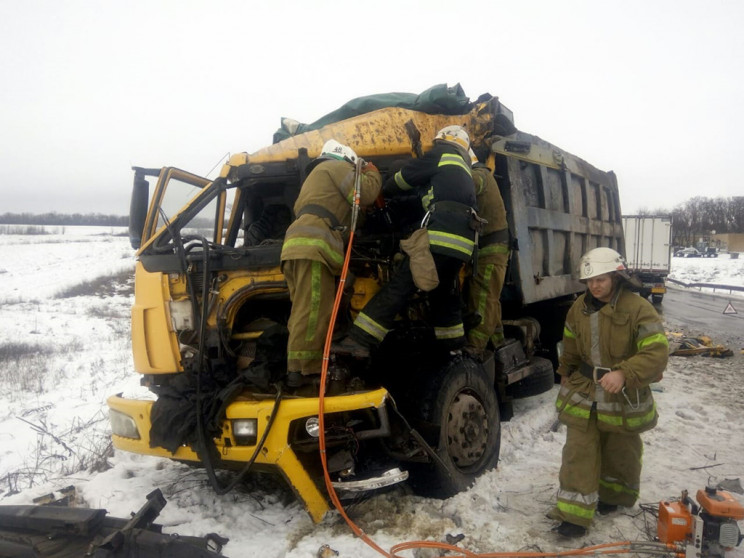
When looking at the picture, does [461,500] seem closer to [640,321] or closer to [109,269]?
[640,321]

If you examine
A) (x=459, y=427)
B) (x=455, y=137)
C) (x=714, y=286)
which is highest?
(x=455, y=137)

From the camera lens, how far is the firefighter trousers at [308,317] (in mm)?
3162

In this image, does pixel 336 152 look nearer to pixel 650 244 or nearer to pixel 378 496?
pixel 378 496

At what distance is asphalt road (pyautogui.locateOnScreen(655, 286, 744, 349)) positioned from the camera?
1041 centimetres

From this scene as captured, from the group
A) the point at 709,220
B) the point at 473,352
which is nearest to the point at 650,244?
the point at 473,352

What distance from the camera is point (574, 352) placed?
11.1 ft

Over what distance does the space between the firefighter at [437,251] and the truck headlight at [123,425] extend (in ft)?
4.26

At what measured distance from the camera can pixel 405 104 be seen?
14.9 ft

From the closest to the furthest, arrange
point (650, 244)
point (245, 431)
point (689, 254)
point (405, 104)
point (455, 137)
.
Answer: point (245, 431) → point (455, 137) → point (405, 104) → point (650, 244) → point (689, 254)

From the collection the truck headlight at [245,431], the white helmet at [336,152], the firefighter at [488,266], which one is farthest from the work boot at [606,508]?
the white helmet at [336,152]

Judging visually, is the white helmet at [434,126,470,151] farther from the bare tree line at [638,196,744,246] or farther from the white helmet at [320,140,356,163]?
the bare tree line at [638,196,744,246]

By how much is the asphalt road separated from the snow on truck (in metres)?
7.25

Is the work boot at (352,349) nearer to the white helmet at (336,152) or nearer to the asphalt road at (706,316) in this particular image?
the white helmet at (336,152)

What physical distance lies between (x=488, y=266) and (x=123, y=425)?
2.84m
